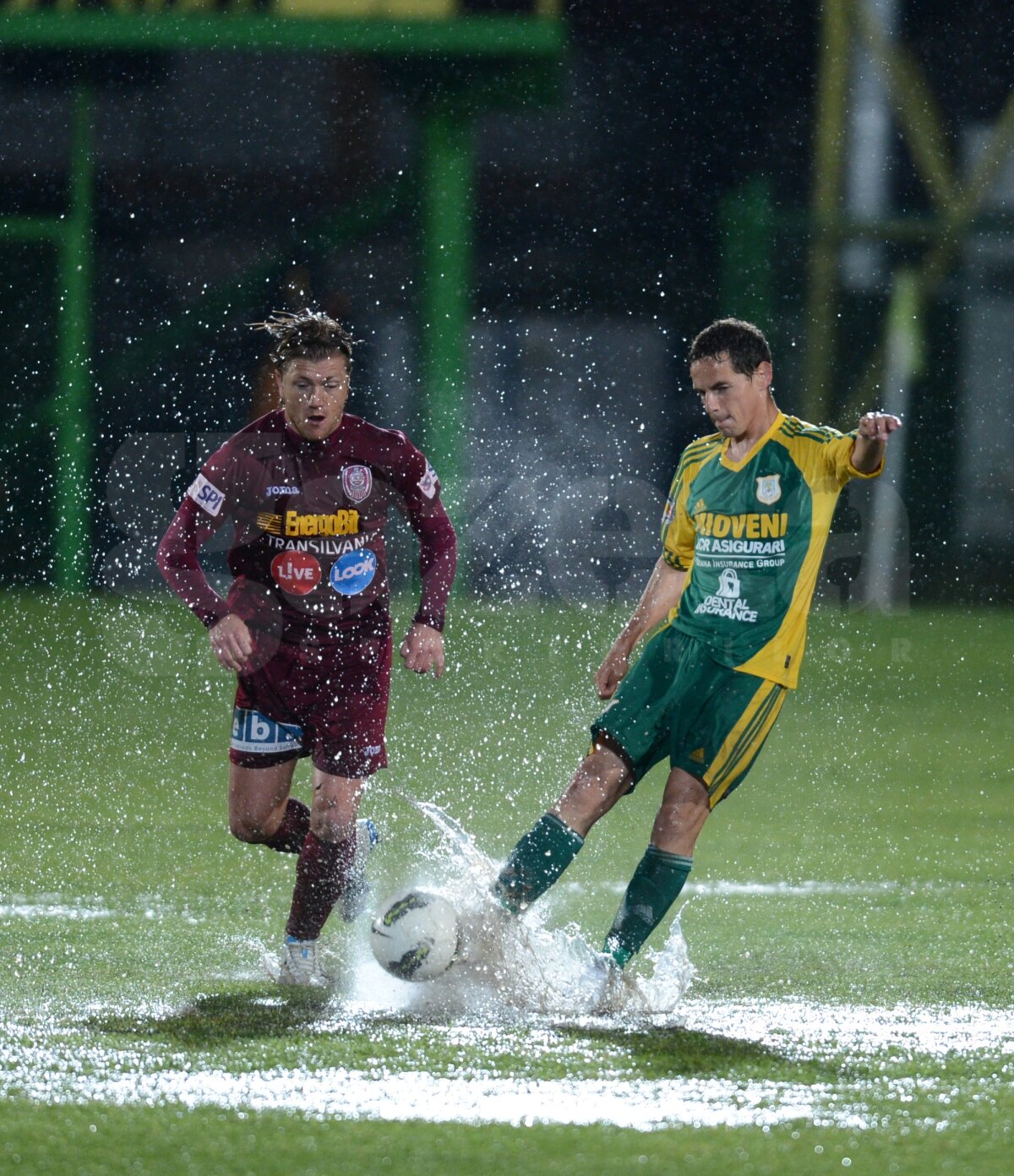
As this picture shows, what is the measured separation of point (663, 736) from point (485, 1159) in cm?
145

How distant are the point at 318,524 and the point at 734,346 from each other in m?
1.08

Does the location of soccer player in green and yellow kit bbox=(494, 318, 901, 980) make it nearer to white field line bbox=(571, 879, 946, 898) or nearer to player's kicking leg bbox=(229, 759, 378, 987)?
player's kicking leg bbox=(229, 759, 378, 987)

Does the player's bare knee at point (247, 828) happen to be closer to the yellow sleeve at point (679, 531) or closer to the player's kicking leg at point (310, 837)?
the player's kicking leg at point (310, 837)

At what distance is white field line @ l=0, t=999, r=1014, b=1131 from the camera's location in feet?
9.78

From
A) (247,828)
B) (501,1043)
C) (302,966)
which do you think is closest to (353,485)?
(247,828)

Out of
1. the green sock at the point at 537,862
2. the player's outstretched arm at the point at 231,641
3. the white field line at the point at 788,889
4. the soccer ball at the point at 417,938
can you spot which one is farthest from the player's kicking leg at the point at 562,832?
the white field line at the point at 788,889

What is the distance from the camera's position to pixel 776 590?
13.2 ft

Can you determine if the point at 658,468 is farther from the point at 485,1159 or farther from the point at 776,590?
the point at 485,1159

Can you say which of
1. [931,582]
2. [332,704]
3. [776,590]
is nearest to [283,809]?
[332,704]

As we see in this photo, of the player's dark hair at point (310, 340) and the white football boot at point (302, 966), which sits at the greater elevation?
the player's dark hair at point (310, 340)

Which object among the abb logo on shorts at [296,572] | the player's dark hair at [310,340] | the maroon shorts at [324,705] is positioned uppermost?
the player's dark hair at [310,340]

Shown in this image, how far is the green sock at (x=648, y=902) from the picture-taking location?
392cm

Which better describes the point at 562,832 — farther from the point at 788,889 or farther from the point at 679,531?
the point at 788,889

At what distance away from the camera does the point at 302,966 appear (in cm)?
420
